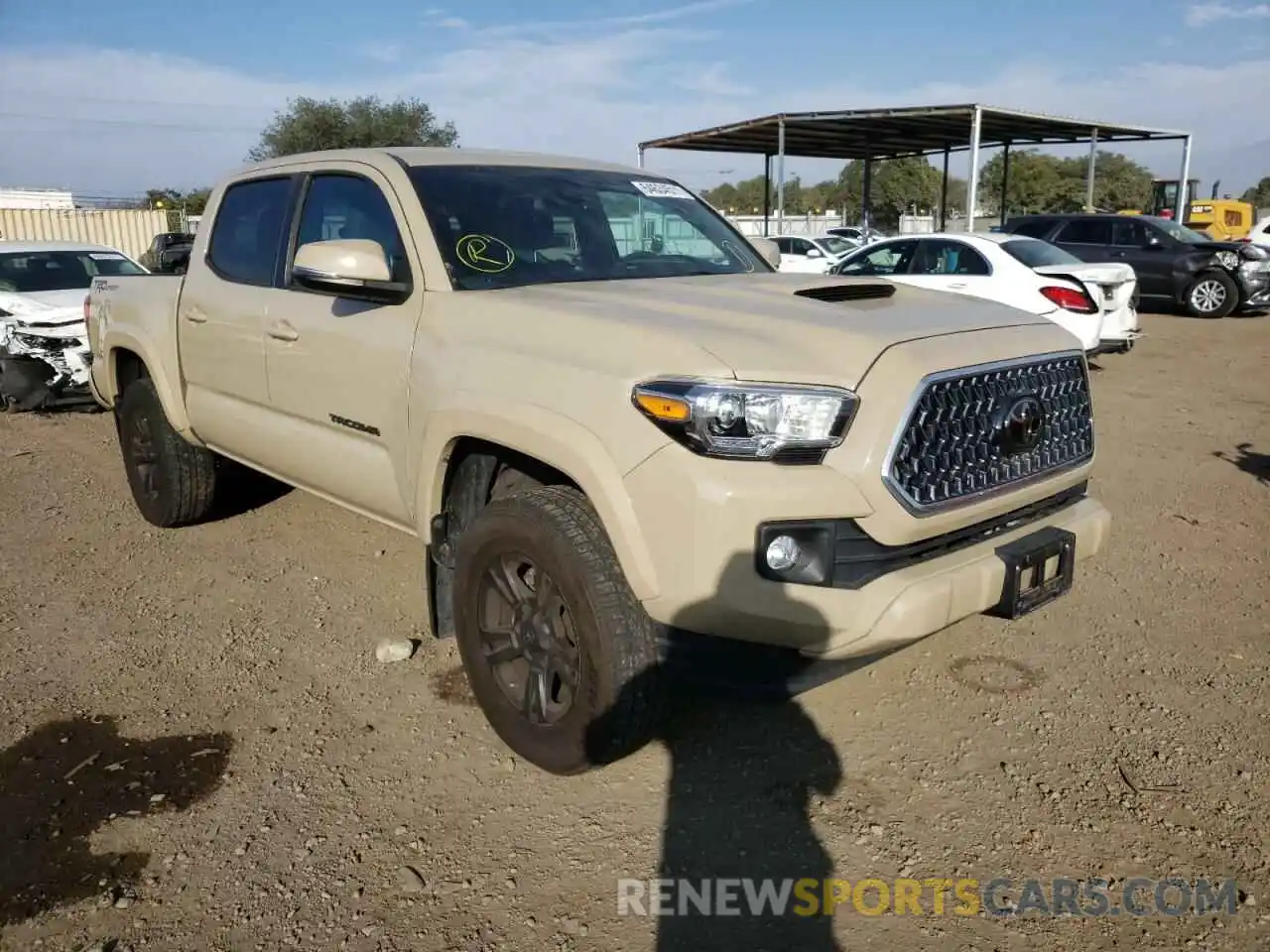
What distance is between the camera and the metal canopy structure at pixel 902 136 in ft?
71.1

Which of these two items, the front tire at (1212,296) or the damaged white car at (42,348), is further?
the front tire at (1212,296)

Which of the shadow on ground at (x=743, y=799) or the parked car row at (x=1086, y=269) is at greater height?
the parked car row at (x=1086, y=269)

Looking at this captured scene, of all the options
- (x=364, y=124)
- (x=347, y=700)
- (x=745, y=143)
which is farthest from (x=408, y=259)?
(x=364, y=124)

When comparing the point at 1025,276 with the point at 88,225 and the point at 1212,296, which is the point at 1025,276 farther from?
the point at 88,225

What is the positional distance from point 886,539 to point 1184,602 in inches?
102

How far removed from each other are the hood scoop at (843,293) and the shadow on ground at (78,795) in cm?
246

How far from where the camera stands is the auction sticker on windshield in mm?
4305

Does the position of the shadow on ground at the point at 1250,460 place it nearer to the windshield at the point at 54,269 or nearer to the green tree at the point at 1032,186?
the windshield at the point at 54,269

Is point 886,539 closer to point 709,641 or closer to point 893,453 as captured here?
point 893,453

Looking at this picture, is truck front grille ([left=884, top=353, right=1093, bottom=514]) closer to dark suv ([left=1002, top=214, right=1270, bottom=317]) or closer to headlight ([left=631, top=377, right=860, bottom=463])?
headlight ([left=631, top=377, right=860, bottom=463])

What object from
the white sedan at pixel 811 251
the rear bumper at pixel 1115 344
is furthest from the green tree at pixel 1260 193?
the rear bumper at pixel 1115 344

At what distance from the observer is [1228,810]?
115 inches

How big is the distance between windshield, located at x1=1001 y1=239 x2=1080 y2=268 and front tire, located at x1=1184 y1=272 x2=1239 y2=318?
6.01 meters

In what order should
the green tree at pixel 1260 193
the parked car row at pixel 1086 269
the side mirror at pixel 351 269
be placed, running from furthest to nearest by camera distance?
the green tree at pixel 1260 193 < the parked car row at pixel 1086 269 < the side mirror at pixel 351 269
